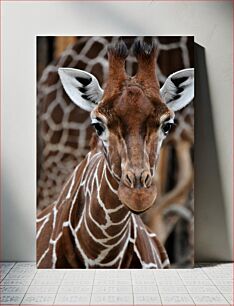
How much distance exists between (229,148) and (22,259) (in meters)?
1.95

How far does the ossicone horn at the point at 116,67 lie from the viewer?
4871 mm

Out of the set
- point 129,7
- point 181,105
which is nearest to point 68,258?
point 181,105

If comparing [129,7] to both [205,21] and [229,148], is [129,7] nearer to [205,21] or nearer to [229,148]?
[205,21]

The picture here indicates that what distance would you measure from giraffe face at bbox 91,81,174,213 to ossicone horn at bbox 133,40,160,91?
0.09 metres

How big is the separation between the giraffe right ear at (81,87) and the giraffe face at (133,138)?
9 centimetres

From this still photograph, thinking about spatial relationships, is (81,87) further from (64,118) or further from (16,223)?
(16,223)

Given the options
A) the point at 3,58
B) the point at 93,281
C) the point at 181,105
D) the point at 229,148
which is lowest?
the point at 93,281

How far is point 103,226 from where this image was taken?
4.91m

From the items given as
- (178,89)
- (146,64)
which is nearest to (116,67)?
(146,64)

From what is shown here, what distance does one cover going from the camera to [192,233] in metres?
5.01

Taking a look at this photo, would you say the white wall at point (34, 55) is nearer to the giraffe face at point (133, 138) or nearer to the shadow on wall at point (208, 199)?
the shadow on wall at point (208, 199)

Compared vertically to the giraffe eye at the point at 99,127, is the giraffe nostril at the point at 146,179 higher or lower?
lower

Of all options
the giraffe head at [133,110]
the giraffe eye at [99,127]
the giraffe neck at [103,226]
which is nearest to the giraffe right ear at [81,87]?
the giraffe head at [133,110]

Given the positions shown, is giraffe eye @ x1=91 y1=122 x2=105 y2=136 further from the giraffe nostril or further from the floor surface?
the floor surface
